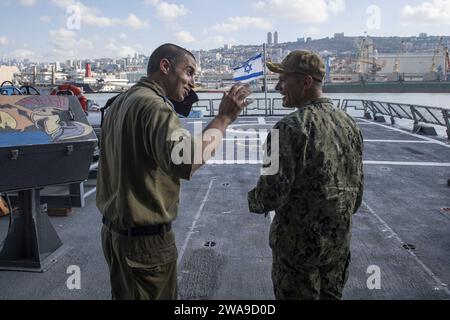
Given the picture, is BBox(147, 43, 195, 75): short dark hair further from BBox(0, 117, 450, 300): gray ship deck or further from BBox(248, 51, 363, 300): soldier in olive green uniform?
BBox(0, 117, 450, 300): gray ship deck

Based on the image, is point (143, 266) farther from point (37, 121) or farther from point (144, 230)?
point (37, 121)

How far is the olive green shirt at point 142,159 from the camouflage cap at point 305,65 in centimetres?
79

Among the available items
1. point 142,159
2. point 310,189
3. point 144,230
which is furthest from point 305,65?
point 144,230

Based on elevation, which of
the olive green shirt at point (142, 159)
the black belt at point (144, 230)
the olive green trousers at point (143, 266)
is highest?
the olive green shirt at point (142, 159)

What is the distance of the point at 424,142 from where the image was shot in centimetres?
1319

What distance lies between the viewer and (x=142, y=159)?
2.00 m

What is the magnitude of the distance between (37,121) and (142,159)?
252 cm

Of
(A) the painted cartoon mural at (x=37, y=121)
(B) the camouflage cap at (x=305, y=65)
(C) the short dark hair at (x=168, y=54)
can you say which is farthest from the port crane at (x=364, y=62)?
(C) the short dark hair at (x=168, y=54)

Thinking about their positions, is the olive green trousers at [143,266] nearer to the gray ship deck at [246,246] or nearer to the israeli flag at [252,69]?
the gray ship deck at [246,246]

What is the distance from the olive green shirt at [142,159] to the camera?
1.79m

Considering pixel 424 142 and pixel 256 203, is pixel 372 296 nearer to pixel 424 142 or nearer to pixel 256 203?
pixel 256 203

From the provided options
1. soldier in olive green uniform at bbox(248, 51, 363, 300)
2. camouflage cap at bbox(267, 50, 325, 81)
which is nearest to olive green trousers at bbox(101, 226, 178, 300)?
soldier in olive green uniform at bbox(248, 51, 363, 300)

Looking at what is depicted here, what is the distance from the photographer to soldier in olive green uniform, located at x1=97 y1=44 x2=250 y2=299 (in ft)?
6.18

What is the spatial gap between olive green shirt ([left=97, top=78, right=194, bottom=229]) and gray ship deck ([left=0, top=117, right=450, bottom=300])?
5.41 ft
